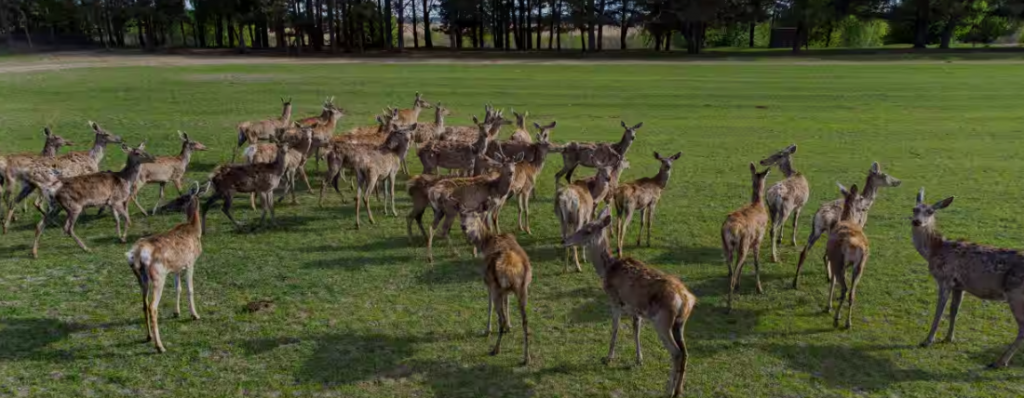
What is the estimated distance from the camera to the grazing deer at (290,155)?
14.9 m

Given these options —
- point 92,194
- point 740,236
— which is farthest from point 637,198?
point 92,194

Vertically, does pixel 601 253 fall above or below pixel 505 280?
above

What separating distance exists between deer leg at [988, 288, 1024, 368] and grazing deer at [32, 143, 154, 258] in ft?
42.6

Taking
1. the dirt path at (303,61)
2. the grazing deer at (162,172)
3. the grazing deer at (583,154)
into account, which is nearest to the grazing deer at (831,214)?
the grazing deer at (583,154)

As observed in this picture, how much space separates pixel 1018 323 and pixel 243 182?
12102mm

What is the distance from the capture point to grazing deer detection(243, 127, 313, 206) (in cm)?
1492

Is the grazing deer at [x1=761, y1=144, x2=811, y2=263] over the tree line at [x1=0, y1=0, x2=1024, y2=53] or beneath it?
beneath

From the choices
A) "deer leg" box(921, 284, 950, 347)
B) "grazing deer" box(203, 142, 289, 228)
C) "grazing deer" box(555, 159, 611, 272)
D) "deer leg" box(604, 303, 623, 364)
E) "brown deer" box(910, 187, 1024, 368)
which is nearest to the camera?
"brown deer" box(910, 187, 1024, 368)

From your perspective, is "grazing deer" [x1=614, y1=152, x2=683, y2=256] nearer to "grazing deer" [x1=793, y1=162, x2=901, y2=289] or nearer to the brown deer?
"grazing deer" [x1=793, y1=162, x2=901, y2=289]

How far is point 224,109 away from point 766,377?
26.3 metres

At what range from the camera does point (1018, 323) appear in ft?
25.5

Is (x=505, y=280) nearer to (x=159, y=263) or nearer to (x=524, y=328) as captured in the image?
(x=524, y=328)

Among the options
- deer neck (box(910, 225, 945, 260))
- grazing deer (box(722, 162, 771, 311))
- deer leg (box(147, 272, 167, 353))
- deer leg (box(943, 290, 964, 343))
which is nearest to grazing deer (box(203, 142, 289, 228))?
deer leg (box(147, 272, 167, 353))

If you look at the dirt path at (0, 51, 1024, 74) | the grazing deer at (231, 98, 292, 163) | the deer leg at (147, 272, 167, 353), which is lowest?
the deer leg at (147, 272, 167, 353)
